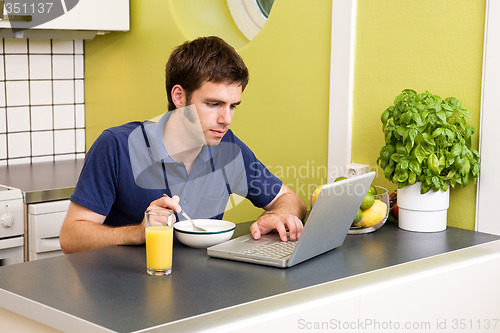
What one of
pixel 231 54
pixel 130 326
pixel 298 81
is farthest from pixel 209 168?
pixel 130 326

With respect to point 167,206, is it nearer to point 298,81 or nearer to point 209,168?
point 209,168

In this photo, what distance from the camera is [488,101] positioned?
194cm

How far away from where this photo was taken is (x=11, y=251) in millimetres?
2676

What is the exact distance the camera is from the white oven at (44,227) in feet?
8.80

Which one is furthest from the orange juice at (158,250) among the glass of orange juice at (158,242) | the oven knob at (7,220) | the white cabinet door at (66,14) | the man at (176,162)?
the white cabinet door at (66,14)

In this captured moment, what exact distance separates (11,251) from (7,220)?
144 mm

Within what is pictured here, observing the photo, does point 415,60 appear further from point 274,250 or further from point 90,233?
point 90,233

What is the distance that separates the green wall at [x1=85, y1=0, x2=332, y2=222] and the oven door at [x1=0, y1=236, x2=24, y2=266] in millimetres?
803

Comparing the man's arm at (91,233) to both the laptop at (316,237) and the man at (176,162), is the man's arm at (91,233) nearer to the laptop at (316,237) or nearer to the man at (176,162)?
the man at (176,162)

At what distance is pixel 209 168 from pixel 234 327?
0.95 meters

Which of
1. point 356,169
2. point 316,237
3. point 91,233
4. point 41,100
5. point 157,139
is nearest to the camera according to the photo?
point 316,237

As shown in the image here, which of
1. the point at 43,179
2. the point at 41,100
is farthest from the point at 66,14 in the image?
the point at 43,179

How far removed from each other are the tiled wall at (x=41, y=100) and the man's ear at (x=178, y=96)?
4.94 ft

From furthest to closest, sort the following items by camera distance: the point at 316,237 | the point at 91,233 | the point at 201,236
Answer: the point at 91,233, the point at 201,236, the point at 316,237
